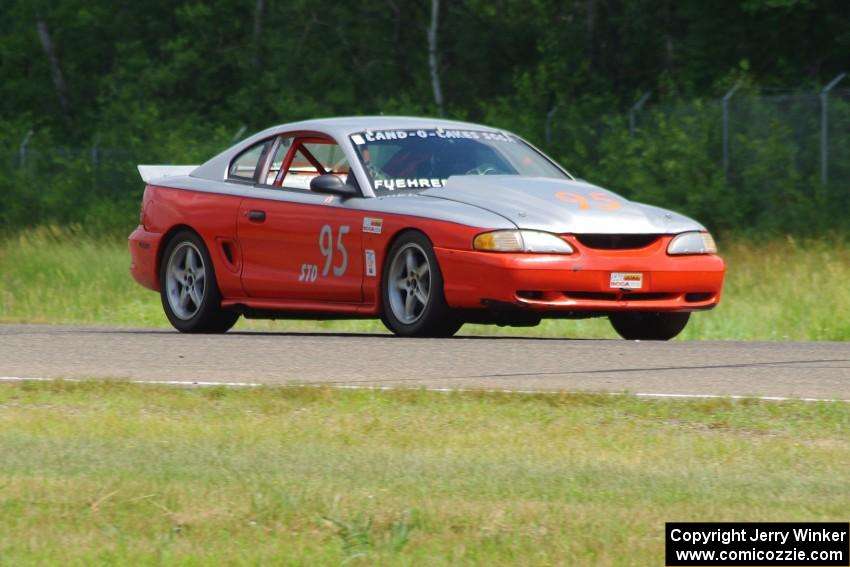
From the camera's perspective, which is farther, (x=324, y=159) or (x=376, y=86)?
(x=376, y=86)

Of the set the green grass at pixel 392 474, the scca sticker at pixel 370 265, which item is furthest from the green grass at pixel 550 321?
the green grass at pixel 392 474

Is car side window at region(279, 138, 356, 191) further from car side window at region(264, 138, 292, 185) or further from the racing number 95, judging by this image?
the racing number 95

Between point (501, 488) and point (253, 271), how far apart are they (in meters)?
6.41

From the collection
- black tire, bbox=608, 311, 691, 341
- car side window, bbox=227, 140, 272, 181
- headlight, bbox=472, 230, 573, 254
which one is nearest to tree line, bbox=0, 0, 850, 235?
black tire, bbox=608, 311, 691, 341

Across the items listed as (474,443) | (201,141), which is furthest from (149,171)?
(201,141)

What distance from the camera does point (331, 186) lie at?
36.9ft

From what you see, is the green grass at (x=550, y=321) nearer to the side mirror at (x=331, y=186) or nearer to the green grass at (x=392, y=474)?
the side mirror at (x=331, y=186)

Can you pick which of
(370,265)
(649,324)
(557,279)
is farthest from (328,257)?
(649,324)

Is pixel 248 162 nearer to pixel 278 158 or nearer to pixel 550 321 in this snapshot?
pixel 278 158

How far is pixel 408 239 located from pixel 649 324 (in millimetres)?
1803

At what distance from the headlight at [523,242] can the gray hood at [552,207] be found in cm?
5

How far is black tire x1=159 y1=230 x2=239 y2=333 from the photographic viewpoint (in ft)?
40.2

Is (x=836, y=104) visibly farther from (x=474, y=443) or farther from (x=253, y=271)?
(x=474, y=443)

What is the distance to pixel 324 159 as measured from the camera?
39.7 feet
